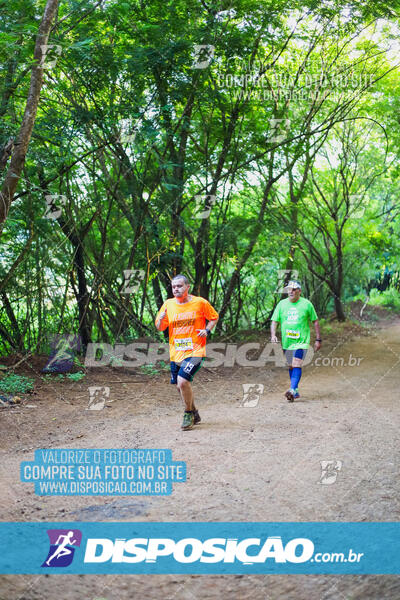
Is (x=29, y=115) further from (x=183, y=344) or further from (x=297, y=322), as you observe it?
(x=297, y=322)

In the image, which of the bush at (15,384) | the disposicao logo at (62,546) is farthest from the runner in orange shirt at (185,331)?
the disposicao logo at (62,546)

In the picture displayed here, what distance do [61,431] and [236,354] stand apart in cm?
694

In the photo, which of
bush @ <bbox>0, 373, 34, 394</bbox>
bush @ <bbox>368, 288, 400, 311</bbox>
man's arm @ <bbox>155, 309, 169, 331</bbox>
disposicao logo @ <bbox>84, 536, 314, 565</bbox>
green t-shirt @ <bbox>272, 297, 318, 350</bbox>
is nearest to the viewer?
disposicao logo @ <bbox>84, 536, 314, 565</bbox>

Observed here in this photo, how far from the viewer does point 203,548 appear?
12.0 feet

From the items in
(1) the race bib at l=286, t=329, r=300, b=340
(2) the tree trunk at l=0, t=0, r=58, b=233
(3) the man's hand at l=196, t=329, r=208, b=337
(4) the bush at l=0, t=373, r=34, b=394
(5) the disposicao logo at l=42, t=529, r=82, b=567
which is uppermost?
(2) the tree trunk at l=0, t=0, r=58, b=233

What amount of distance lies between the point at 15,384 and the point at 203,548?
228 inches

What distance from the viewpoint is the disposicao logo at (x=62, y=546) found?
3520mm

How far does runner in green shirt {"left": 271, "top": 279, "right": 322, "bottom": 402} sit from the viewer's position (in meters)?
8.85

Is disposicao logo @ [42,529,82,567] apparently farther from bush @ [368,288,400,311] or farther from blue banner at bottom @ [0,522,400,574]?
bush @ [368,288,400,311]

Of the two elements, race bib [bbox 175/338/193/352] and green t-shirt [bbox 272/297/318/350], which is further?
green t-shirt [bbox 272/297/318/350]

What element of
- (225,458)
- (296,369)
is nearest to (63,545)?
(225,458)

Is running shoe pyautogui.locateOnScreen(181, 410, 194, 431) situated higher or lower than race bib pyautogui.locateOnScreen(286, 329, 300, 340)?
lower

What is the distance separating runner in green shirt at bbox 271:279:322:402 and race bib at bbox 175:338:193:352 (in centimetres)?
223

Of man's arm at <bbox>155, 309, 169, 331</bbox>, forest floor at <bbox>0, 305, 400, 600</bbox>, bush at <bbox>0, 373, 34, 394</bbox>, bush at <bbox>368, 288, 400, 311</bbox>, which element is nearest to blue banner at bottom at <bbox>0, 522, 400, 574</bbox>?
forest floor at <bbox>0, 305, 400, 600</bbox>
